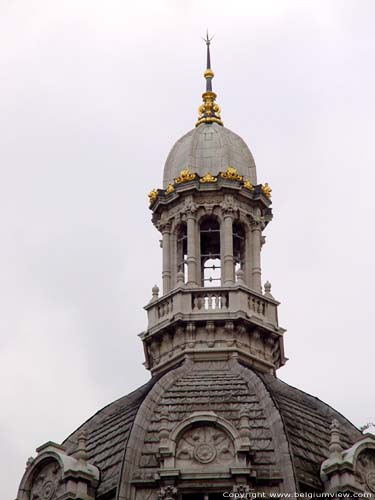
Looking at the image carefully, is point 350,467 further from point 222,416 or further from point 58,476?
point 58,476

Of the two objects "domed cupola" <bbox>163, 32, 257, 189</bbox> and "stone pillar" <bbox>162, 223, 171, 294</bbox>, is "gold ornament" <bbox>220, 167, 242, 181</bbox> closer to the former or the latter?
"domed cupola" <bbox>163, 32, 257, 189</bbox>

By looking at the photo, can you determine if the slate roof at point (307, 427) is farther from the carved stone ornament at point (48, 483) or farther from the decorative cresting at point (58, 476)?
the carved stone ornament at point (48, 483)

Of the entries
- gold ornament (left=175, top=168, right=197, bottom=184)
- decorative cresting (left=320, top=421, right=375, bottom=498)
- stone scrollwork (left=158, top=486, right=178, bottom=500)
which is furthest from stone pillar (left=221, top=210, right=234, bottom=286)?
stone scrollwork (left=158, top=486, right=178, bottom=500)

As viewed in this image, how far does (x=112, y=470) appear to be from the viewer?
82.1 m

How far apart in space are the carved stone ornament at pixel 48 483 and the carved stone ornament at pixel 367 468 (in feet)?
35.1

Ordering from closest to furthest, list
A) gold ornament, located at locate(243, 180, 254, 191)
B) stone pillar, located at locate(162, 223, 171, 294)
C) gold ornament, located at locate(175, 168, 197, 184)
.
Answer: stone pillar, located at locate(162, 223, 171, 294)
gold ornament, located at locate(175, 168, 197, 184)
gold ornament, located at locate(243, 180, 254, 191)

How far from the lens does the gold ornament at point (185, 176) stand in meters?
93.9

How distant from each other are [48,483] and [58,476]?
23.9 inches

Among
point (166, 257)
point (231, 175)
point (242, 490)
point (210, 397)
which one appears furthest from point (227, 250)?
point (242, 490)

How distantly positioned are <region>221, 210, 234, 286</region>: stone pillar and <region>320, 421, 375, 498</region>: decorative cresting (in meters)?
10.1

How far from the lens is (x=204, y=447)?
81188 millimetres

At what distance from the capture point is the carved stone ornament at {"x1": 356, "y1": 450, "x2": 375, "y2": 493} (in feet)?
270

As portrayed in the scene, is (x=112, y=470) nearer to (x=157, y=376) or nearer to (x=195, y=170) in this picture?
(x=157, y=376)

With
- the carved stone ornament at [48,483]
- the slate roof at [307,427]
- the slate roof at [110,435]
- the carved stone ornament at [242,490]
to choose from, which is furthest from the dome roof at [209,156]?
the carved stone ornament at [242,490]
